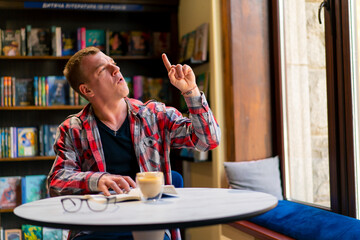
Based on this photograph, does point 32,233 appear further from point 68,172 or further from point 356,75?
point 356,75

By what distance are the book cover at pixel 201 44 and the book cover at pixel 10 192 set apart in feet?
6.10

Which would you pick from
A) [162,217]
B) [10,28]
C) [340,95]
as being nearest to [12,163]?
[10,28]

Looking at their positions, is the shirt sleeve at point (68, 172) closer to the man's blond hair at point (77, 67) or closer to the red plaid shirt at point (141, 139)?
the red plaid shirt at point (141, 139)

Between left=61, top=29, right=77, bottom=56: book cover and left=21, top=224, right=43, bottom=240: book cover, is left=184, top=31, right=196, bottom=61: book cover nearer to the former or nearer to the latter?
left=61, top=29, right=77, bottom=56: book cover

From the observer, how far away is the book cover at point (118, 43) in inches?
166

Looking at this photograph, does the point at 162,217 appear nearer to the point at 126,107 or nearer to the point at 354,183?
the point at 126,107

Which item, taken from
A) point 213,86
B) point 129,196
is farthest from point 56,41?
point 129,196

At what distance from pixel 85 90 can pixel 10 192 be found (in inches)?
88.6

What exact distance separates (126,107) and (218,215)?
1.01 meters

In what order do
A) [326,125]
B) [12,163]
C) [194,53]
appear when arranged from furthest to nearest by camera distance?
[12,163] → [194,53] → [326,125]

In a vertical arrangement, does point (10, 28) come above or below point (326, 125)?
above

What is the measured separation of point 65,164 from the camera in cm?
180

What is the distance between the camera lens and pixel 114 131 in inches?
76.2

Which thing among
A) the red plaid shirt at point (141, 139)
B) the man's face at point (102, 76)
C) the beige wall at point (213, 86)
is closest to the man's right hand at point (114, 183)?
the red plaid shirt at point (141, 139)
